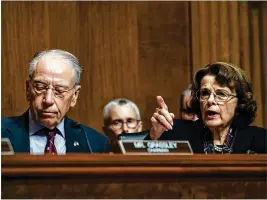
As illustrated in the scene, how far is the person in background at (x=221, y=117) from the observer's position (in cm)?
312

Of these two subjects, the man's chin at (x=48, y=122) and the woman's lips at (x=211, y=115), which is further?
the woman's lips at (x=211, y=115)

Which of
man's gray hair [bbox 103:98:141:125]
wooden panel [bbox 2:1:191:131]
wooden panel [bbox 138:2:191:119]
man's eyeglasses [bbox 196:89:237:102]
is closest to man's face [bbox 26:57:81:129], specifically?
man's eyeglasses [bbox 196:89:237:102]

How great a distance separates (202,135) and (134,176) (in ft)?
1.80

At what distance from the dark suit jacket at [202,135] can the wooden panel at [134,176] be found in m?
0.34

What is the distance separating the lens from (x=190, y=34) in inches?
187

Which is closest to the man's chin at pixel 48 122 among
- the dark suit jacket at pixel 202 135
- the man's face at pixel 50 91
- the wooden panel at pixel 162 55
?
the man's face at pixel 50 91

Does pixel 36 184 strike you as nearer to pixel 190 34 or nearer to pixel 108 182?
pixel 108 182

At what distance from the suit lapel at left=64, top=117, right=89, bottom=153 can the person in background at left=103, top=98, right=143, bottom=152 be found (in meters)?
1.01

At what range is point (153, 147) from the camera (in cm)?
271

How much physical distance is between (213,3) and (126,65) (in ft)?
1.78

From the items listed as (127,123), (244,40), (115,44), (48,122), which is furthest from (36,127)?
(244,40)

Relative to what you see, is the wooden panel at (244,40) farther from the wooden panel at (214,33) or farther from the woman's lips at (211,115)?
the woman's lips at (211,115)

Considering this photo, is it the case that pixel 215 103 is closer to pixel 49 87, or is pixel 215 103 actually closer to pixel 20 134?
pixel 49 87

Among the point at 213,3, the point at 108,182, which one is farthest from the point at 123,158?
the point at 213,3
